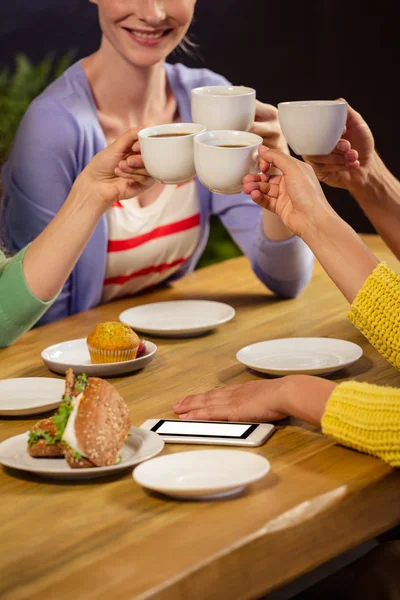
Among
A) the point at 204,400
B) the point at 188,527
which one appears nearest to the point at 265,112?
the point at 204,400

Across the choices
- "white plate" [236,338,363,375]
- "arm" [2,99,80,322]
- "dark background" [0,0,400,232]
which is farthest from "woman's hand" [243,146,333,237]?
"dark background" [0,0,400,232]

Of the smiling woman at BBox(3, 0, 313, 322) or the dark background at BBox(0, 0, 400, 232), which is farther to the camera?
the dark background at BBox(0, 0, 400, 232)

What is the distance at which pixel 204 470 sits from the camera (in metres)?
1.23

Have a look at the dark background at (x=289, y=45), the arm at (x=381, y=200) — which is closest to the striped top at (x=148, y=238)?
the arm at (x=381, y=200)

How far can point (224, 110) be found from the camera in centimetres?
175

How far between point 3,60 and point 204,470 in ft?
11.1

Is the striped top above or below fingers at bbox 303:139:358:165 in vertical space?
below

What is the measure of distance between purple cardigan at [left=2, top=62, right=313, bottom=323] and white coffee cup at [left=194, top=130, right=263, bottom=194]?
599mm

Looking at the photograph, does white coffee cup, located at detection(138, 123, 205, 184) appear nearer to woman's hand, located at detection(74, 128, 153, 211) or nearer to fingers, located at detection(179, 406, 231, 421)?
woman's hand, located at detection(74, 128, 153, 211)

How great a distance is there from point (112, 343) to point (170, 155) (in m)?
0.36

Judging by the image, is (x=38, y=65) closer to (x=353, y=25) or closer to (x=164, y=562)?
(x=353, y=25)

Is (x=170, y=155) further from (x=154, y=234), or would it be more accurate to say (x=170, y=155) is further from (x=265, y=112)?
(x=154, y=234)

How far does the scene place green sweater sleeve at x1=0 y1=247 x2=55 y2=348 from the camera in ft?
6.22

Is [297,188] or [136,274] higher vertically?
[297,188]
